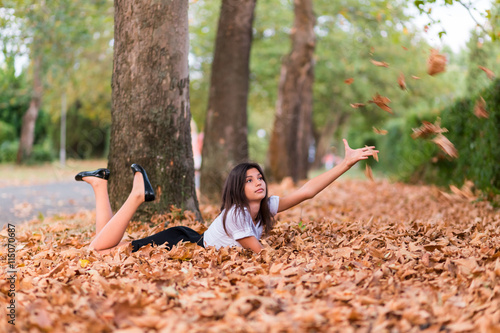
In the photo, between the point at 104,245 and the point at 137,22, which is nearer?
the point at 104,245

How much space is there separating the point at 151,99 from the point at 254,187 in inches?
72.6

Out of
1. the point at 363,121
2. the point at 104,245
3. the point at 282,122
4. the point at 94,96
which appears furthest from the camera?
the point at 363,121

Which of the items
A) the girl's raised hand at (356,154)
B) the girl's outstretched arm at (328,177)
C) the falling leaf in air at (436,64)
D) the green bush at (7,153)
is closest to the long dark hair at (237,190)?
the girl's outstretched arm at (328,177)

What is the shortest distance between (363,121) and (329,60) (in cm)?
1055

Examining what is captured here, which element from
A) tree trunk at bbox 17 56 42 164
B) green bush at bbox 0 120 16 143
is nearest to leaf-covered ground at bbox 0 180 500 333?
tree trunk at bbox 17 56 42 164

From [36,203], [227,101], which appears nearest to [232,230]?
[227,101]

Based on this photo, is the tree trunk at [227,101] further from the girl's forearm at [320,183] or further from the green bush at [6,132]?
the green bush at [6,132]

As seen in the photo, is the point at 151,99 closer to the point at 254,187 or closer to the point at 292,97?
the point at 254,187

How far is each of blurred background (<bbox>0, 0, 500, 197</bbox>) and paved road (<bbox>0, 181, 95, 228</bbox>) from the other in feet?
9.42

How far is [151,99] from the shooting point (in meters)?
5.48

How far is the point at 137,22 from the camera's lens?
5.45 m

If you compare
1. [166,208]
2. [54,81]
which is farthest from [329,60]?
[166,208]

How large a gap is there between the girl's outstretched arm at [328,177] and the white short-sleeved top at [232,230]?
51 cm

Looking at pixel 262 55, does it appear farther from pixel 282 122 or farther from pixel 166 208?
pixel 166 208
